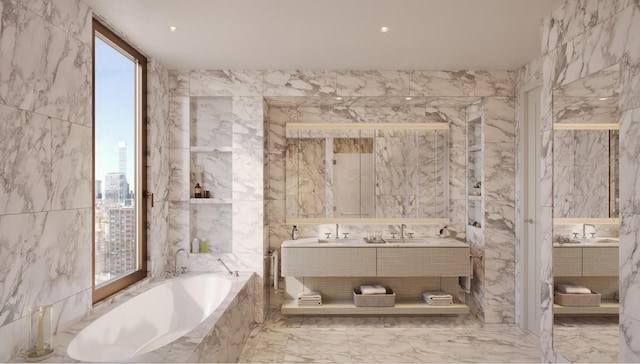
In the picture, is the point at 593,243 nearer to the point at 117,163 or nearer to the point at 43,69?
the point at 43,69

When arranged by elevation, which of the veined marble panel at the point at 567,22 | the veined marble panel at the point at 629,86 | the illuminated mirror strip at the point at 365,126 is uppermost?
the veined marble panel at the point at 567,22

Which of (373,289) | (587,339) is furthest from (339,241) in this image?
(587,339)

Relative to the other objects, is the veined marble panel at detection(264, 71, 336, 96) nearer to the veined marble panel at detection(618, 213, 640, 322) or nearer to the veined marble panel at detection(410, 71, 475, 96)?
the veined marble panel at detection(410, 71, 475, 96)

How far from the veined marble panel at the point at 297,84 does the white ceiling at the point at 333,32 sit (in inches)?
4.7

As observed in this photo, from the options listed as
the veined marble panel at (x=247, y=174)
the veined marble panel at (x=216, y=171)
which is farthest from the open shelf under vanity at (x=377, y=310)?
the veined marble panel at (x=216, y=171)

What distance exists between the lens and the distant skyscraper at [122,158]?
3.36 meters

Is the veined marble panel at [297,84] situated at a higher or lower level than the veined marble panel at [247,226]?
higher

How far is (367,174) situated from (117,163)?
2.47 meters

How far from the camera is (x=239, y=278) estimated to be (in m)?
3.91

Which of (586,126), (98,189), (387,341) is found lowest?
(387,341)

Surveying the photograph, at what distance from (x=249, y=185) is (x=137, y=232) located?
43.3 inches

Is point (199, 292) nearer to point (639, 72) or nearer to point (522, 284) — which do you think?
point (522, 284)

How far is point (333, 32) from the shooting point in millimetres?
3119

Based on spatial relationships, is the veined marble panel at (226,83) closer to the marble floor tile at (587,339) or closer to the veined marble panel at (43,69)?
the veined marble panel at (43,69)
